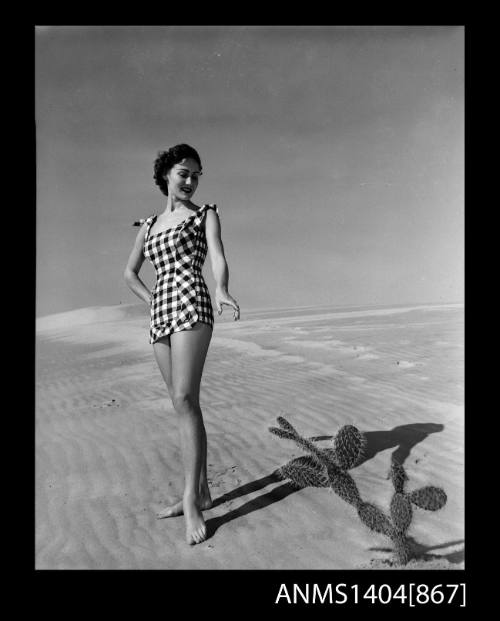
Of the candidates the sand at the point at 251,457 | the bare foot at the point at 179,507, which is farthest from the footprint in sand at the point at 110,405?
the bare foot at the point at 179,507

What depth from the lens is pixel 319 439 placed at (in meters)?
4.50

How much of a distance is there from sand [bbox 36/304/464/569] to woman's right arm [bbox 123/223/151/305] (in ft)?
4.53

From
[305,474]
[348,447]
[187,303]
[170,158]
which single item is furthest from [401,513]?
[170,158]

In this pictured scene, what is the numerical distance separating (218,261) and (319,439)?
219 centimetres

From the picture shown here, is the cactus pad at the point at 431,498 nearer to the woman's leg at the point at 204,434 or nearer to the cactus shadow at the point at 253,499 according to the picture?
the cactus shadow at the point at 253,499

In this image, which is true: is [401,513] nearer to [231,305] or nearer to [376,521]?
[376,521]

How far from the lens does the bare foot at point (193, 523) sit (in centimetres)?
292

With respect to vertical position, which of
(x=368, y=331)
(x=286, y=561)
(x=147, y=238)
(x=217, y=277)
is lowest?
(x=286, y=561)

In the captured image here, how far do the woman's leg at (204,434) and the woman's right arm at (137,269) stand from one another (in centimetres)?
40

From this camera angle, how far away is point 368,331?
11.4 m

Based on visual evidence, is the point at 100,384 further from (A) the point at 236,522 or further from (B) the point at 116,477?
(A) the point at 236,522
